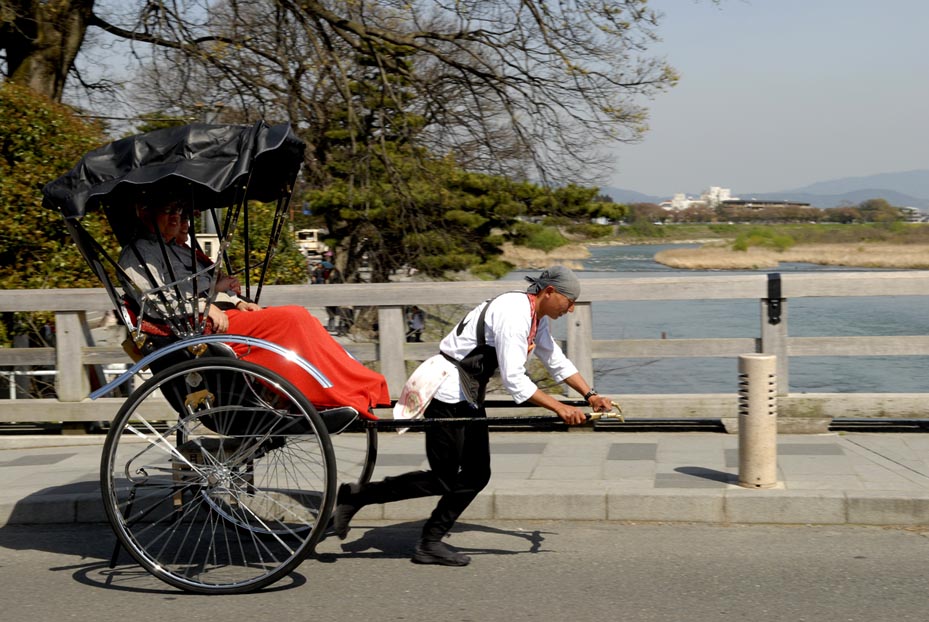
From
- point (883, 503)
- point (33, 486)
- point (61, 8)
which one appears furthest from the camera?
point (61, 8)

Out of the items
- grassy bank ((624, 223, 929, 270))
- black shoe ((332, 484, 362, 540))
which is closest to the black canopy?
black shoe ((332, 484, 362, 540))

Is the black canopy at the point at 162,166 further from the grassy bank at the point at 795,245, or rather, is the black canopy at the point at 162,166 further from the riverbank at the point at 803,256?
the riverbank at the point at 803,256

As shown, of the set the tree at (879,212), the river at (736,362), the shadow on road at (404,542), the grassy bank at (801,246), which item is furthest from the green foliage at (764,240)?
the shadow on road at (404,542)

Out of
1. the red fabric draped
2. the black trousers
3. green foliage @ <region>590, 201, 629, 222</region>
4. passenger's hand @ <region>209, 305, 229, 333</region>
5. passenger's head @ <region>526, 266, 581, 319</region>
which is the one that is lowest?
the black trousers

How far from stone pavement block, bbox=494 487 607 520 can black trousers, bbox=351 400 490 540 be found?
993mm

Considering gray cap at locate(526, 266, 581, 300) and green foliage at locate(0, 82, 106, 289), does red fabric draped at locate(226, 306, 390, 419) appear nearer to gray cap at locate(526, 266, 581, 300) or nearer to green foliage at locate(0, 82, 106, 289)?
gray cap at locate(526, 266, 581, 300)

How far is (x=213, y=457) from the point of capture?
208 inches

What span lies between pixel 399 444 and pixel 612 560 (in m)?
3.21

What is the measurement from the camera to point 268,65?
49.5ft

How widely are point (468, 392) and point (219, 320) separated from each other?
4.53 ft

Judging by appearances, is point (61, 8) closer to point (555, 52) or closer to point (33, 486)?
point (555, 52)

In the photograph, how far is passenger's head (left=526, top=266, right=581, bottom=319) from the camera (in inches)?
205

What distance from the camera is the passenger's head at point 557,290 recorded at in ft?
17.1

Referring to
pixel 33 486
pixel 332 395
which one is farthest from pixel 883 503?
pixel 33 486
